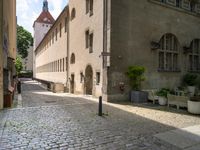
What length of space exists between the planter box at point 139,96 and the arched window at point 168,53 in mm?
3453

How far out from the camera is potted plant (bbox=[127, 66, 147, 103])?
14.9 meters

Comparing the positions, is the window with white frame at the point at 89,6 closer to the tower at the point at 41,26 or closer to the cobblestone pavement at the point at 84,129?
the cobblestone pavement at the point at 84,129

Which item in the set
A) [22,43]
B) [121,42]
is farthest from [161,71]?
[22,43]

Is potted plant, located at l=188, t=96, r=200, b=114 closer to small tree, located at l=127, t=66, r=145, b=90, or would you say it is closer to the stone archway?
small tree, located at l=127, t=66, r=145, b=90

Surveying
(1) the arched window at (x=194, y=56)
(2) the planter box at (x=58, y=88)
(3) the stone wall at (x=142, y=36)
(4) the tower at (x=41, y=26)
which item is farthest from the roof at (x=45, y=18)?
(3) the stone wall at (x=142, y=36)

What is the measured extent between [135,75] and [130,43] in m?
2.16

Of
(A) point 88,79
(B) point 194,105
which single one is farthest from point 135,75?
(A) point 88,79

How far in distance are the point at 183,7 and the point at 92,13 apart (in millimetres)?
7364

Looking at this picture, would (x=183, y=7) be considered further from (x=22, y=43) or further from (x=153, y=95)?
(x=22, y=43)

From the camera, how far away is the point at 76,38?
2222 cm

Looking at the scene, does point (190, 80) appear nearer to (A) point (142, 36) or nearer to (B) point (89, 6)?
(A) point (142, 36)

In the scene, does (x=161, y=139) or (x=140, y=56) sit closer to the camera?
(x=161, y=139)

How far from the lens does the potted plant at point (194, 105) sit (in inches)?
438

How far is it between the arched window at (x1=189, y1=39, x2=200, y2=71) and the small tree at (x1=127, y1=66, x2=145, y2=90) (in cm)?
682
